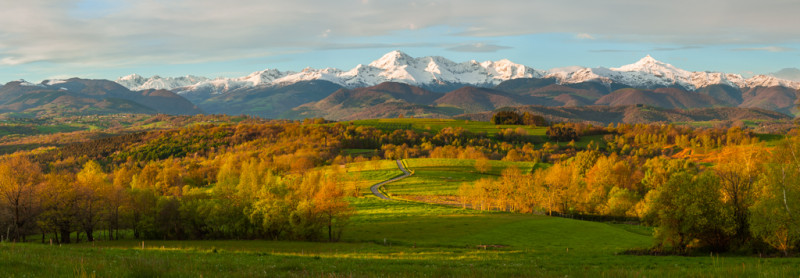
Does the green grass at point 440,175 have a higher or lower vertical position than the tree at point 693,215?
lower

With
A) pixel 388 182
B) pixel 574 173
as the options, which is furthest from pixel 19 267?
pixel 388 182

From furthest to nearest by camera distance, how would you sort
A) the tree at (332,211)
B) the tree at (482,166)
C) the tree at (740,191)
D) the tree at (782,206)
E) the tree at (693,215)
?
the tree at (482,166) < the tree at (332,211) < the tree at (740,191) < the tree at (693,215) < the tree at (782,206)

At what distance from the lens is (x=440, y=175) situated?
15500 cm

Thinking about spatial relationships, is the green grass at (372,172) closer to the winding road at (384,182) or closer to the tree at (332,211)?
the winding road at (384,182)

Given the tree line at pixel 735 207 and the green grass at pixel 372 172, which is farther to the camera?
the green grass at pixel 372 172

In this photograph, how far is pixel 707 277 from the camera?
14938 millimetres

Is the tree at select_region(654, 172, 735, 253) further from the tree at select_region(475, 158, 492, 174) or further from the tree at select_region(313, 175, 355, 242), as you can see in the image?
the tree at select_region(475, 158, 492, 174)

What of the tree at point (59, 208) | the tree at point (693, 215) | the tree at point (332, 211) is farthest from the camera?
the tree at point (59, 208)

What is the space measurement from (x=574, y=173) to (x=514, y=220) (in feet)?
137

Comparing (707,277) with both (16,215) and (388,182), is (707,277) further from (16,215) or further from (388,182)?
(388,182)

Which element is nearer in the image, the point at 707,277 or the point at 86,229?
the point at 707,277

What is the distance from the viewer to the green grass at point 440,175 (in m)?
135

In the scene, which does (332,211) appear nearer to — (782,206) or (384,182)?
(782,206)

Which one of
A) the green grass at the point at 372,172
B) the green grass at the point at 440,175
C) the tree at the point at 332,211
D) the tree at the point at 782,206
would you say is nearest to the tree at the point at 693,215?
the tree at the point at 782,206
